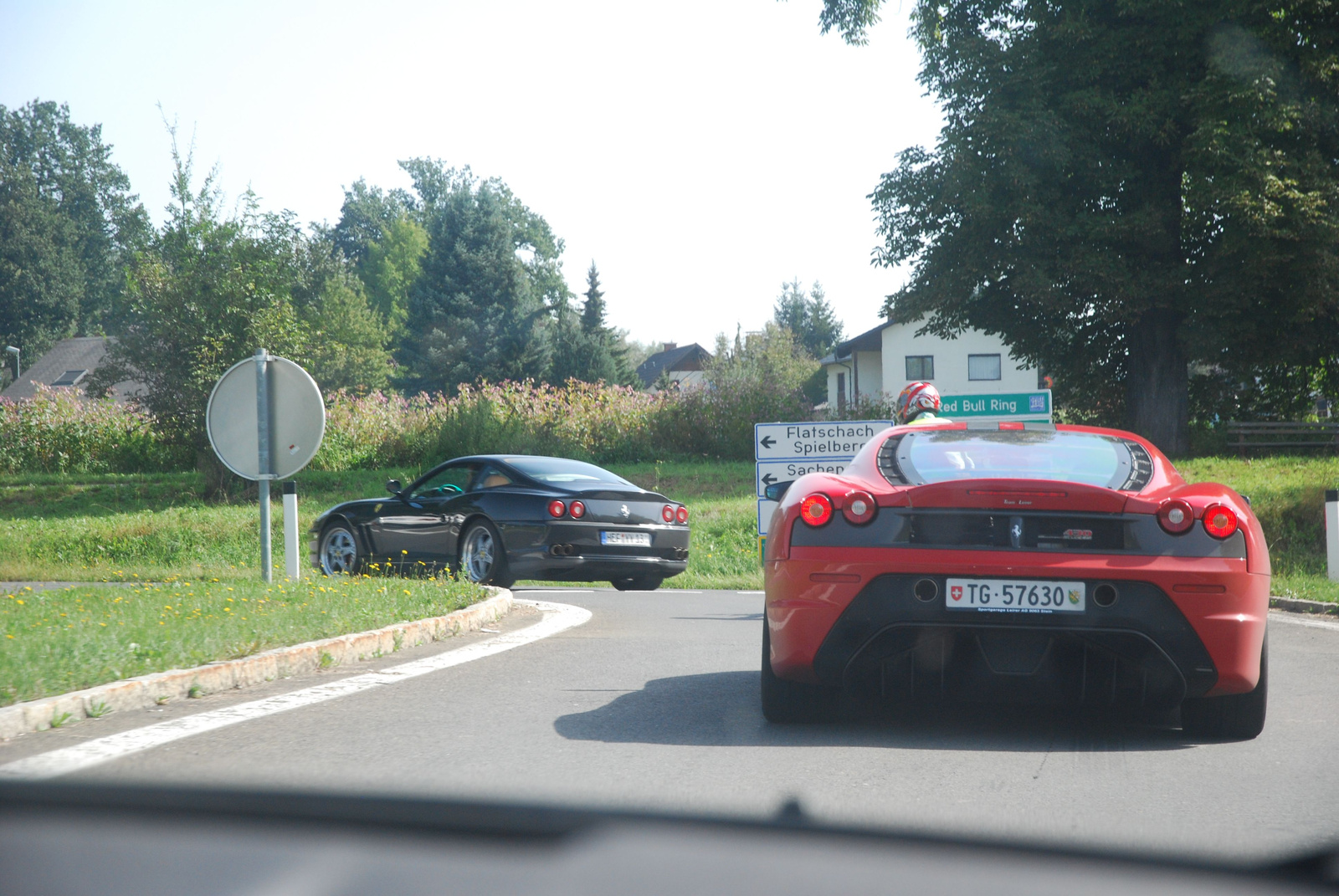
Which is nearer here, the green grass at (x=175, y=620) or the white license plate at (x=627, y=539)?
the green grass at (x=175, y=620)

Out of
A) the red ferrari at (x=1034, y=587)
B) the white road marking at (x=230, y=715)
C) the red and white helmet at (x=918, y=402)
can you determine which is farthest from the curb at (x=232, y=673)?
the red and white helmet at (x=918, y=402)

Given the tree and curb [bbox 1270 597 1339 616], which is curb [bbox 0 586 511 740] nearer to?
curb [bbox 1270 597 1339 616]

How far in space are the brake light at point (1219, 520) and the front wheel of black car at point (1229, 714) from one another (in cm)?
56

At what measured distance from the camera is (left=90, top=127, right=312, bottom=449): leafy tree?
26469mm

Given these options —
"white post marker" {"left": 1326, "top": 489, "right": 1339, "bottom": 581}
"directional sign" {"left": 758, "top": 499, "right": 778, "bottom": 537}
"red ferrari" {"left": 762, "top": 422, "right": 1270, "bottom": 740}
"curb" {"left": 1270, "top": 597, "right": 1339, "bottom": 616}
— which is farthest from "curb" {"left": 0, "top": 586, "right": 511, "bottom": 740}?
"white post marker" {"left": 1326, "top": 489, "right": 1339, "bottom": 581}

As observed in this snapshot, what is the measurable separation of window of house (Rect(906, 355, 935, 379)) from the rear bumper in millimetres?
56989

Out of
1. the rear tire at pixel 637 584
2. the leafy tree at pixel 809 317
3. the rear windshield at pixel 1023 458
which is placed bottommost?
the rear tire at pixel 637 584

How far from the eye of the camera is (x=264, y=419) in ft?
34.2

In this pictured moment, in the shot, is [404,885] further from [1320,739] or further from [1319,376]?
[1319,376]

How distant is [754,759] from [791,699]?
2.31 ft

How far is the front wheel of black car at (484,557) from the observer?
1180 cm

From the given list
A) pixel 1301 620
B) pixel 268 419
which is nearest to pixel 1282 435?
pixel 1301 620

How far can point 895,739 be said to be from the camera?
511 centimetres

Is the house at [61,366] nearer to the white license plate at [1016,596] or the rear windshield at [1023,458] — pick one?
the rear windshield at [1023,458]
